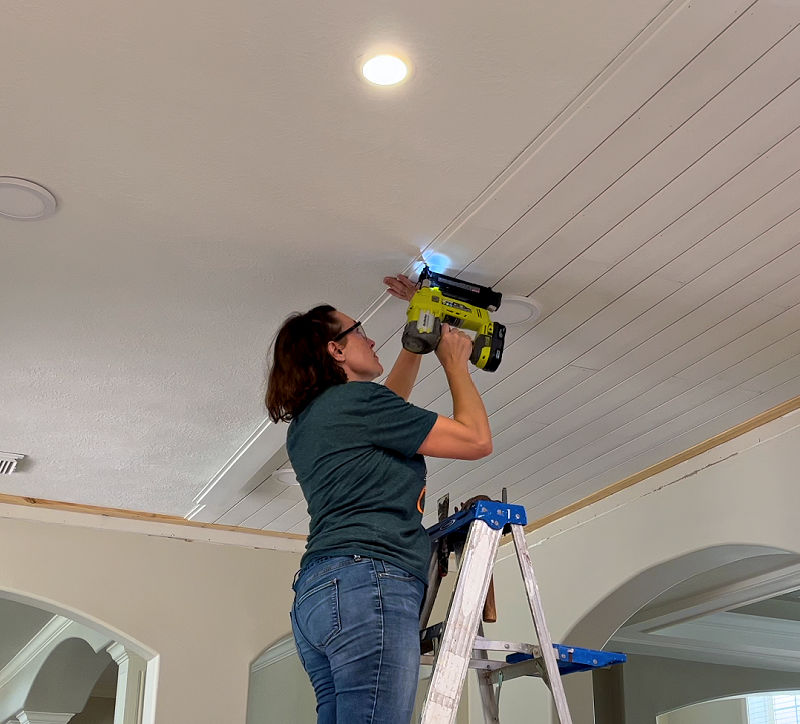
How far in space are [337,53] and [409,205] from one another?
1.76 feet

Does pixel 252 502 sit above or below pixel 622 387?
below

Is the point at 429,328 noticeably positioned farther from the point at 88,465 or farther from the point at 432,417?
the point at 88,465

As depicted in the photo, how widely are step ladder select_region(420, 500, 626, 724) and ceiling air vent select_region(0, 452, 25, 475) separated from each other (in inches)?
81.9

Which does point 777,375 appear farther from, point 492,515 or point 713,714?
point 713,714

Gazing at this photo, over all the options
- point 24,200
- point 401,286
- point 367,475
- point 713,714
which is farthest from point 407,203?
point 713,714

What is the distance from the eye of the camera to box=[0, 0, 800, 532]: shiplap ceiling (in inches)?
71.2

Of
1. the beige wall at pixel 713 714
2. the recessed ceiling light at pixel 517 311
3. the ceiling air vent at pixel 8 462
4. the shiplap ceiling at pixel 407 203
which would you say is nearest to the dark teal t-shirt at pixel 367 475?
the shiplap ceiling at pixel 407 203

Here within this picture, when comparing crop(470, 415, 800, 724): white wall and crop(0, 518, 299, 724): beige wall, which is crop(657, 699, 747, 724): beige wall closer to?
crop(470, 415, 800, 724): white wall

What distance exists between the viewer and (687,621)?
582cm

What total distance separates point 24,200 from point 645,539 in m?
2.55

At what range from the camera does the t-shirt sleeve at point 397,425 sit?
6.54 ft

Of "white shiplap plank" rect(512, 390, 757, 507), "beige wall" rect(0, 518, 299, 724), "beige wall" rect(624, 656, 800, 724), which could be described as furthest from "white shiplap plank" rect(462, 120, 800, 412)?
"beige wall" rect(624, 656, 800, 724)

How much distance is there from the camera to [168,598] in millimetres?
4270

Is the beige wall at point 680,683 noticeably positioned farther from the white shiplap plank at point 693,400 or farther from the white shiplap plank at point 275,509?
the white shiplap plank at point 693,400
